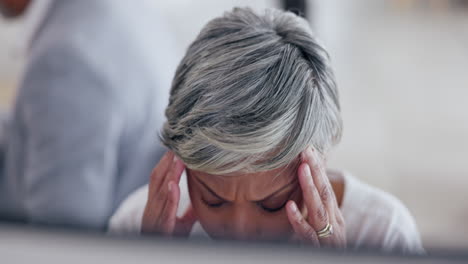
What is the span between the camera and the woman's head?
386 mm

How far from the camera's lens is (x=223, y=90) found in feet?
1.28

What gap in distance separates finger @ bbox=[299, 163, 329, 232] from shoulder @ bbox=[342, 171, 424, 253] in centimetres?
3

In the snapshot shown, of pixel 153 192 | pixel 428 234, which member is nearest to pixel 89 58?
pixel 153 192

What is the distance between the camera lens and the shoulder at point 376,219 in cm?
41

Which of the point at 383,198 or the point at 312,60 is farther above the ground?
the point at 312,60

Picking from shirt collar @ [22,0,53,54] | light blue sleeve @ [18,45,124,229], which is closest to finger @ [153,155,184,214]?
light blue sleeve @ [18,45,124,229]

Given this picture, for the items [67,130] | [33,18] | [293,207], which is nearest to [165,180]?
[293,207]

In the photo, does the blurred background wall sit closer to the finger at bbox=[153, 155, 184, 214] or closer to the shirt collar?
the shirt collar

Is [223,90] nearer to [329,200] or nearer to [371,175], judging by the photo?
[329,200]

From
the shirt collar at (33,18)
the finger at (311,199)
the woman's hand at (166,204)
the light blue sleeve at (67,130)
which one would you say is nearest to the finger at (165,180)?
the woman's hand at (166,204)

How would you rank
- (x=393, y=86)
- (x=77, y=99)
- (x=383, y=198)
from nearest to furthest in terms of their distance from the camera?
(x=383, y=198) → (x=77, y=99) → (x=393, y=86)

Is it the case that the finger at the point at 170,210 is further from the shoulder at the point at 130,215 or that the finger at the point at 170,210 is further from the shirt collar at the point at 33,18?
the shirt collar at the point at 33,18

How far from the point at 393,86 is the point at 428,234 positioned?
20.7 inches

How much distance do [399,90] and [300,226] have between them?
615mm
